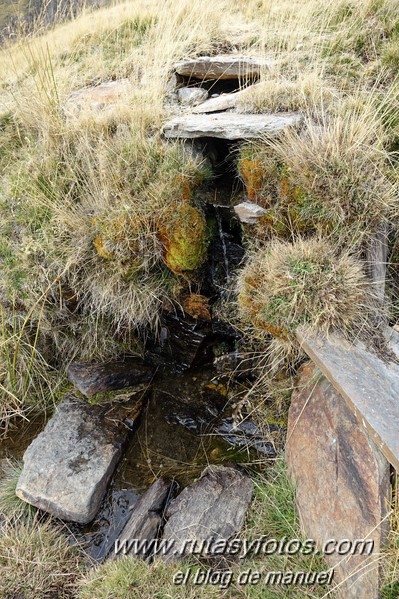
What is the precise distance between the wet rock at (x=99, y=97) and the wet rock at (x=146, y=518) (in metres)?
3.79

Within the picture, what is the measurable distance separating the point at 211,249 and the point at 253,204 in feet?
2.20

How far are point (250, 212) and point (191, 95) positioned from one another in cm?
207

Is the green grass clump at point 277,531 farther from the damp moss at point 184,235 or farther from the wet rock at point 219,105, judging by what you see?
the wet rock at point 219,105

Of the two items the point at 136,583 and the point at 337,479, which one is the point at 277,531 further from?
the point at 136,583

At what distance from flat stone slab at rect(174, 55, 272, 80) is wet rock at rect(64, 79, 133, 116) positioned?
0.69m

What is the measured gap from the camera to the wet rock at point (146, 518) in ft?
10.6

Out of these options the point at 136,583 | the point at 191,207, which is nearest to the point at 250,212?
the point at 191,207

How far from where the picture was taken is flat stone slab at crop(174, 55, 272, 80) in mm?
4562

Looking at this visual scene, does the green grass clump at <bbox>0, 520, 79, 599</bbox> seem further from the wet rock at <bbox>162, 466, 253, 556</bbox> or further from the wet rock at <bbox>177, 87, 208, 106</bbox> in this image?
the wet rock at <bbox>177, 87, 208, 106</bbox>

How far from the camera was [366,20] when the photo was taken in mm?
4902

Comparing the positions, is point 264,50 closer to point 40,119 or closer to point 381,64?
point 381,64

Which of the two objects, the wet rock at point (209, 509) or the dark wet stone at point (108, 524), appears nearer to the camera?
the wet rock at point (209, 509)

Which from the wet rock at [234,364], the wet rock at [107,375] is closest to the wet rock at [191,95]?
the wet rock at [234,364]

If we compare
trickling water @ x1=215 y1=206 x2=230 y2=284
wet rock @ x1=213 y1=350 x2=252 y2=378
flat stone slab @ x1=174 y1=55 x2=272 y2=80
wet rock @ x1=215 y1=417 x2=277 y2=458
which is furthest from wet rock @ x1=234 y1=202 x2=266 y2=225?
flat stone slab @ x1=174 y1=55 x2=272 y2=80
